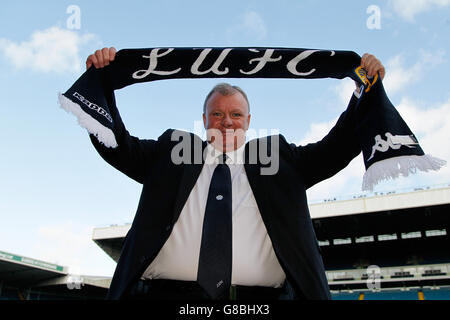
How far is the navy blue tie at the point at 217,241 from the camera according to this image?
1573 mm

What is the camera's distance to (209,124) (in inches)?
92.2

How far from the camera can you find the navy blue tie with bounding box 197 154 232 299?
1573mm

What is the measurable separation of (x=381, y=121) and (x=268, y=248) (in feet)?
2.98

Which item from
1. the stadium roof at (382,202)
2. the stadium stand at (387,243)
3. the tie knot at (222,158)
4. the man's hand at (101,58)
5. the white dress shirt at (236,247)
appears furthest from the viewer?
the stadium stand at (387,243)

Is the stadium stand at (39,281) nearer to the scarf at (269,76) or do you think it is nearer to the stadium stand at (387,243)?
the stadium stand at (387,243)

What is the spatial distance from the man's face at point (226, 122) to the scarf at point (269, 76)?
20cm

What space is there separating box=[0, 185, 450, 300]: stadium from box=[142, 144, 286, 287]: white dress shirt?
1847 centimetres

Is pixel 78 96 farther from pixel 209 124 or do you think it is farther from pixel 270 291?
pixel 270 291

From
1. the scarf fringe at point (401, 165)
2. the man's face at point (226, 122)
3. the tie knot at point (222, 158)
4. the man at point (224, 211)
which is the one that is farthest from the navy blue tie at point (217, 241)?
the scarf fringe at point (401, 165)

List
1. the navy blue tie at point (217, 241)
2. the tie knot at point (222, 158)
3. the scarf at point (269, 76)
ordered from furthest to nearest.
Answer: the tie knot at point (222, 158), the scarf at point (269, 76), the navy blue tie at point (217, 241)

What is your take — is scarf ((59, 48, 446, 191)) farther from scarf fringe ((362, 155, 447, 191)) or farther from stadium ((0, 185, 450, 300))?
stadium ((0, 185, 450, 300))

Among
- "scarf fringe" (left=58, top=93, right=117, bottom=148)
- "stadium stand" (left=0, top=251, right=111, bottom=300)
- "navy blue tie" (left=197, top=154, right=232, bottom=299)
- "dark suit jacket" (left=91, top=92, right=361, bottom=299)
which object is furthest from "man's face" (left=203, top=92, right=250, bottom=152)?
"stadium stand" (left=0, top=251, right=111, bottom=300)
